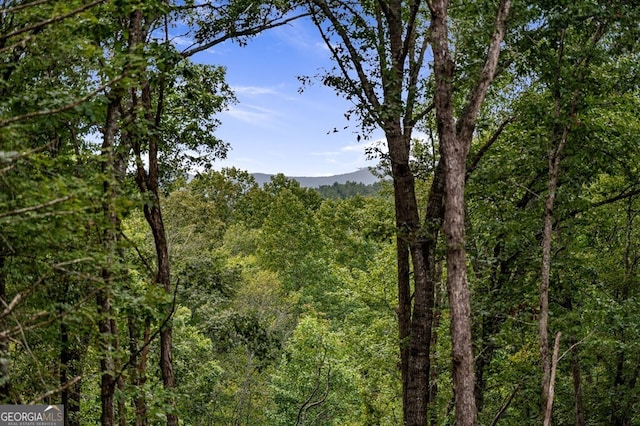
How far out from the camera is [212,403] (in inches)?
981

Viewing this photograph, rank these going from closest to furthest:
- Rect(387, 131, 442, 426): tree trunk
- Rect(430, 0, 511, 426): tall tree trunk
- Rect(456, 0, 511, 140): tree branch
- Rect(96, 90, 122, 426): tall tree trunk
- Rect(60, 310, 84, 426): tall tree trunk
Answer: Rect(96, 90, 122, 426): tall tree trunk
Rect(430, 0, 511, 426): tall tree trunk
Rect(456, 0, 511, 140): tree branch
Rect(60, 310, 84, 426): tall tree trunk
Rect(387, 131, 442, 426): tree trunk

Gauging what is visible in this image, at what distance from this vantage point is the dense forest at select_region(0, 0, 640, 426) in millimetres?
5672

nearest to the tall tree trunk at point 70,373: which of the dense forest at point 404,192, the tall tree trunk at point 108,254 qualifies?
the dense forest at point 404,192

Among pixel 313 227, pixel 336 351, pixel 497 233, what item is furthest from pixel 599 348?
pixel 313 227

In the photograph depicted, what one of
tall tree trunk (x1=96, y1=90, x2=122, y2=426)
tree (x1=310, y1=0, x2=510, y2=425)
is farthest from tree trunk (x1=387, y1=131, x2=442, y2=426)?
tall tree trunk (x1=96, y1=90, x2=122, y2=426)

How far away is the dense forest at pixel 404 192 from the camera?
223 inches

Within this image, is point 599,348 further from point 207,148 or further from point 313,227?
point 313,227

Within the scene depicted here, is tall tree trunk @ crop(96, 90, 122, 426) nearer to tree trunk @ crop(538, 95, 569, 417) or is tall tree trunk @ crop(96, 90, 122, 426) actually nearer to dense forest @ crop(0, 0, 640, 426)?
dense forest @ crop(0, 0, 640, 426)

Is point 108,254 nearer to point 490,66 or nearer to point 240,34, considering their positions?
point 490,66

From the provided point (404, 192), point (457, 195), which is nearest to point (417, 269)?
point (404, 192)

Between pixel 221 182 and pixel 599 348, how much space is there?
46029mm

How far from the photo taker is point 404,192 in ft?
37.0

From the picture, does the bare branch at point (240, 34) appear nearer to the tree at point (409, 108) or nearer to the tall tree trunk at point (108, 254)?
the tree at point (409, 108)

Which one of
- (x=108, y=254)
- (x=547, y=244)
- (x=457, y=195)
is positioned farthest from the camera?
(x=547, y=244)
